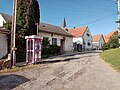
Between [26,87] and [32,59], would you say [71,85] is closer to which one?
[26,87]

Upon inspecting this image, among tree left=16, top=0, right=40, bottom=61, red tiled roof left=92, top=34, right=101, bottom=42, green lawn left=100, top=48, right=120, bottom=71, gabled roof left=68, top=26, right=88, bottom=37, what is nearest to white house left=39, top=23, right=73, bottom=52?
tree left=16, top=0, right=40, bottom=61

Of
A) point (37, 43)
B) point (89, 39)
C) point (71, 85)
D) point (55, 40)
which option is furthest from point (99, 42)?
point (71, 85)

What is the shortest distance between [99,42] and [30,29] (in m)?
52.3

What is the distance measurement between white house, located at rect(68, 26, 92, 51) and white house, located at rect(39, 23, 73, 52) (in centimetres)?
983

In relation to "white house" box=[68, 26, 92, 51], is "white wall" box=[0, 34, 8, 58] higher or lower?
lower

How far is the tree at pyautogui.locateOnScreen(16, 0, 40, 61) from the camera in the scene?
65.4ft

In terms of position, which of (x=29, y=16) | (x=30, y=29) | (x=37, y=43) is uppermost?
(x=29, y=16)

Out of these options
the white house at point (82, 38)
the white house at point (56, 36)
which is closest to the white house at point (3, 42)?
the white house at point (56, 36)

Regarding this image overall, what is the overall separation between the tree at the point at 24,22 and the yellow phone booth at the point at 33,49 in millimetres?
3355

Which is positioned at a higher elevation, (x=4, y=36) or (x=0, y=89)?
(x=4, y=36)

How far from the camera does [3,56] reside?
1950 cm

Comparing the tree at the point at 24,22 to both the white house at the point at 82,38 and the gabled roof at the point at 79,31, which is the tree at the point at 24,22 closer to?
the white house at the point at 82,38

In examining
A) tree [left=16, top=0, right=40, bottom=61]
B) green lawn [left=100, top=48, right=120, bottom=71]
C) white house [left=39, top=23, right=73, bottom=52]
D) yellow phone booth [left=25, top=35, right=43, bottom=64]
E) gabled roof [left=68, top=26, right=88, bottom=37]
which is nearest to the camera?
green lawn [left=100, top=48, right=120, bottom=71]

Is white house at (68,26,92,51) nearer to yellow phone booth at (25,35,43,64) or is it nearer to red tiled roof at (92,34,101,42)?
red tiled roof at (92,34,101,42)
